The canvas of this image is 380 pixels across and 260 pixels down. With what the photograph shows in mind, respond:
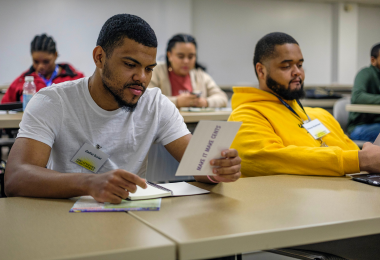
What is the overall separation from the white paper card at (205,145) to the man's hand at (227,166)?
17mm

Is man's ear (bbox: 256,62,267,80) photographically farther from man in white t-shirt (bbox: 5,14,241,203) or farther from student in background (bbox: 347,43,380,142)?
student in background (bbox: 347,43,380,142)

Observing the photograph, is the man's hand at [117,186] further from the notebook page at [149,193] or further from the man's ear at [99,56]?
the man's ear at [99,56]

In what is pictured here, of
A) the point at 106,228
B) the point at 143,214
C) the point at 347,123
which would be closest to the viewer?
the point at 106,228

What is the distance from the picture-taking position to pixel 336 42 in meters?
8.73

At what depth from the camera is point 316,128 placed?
1.67 metres

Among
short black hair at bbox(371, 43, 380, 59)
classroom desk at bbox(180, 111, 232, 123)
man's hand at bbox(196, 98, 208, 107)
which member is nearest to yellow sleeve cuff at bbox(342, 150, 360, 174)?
classroom desk at bbox(180, 111, 232, 123)

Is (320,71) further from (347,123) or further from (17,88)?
(17,88)

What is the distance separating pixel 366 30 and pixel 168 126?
9.13m

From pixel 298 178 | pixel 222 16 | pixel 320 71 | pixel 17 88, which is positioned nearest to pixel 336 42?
pixel 320 71

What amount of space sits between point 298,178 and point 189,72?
8.30 ft

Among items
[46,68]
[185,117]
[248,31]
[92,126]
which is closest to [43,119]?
[92,126]

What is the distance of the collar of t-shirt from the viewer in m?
3.57

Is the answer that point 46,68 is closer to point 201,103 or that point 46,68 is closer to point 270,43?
point 201,103

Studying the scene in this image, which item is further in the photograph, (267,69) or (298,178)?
(267,69)
